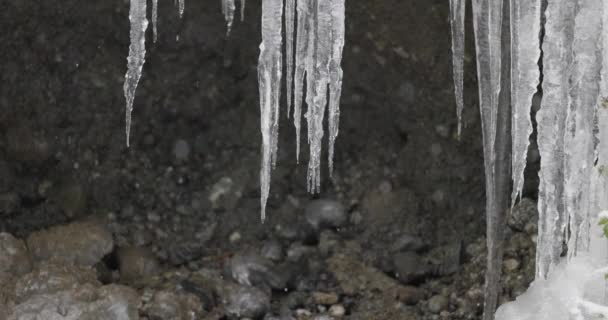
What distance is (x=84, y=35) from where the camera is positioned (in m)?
3.82

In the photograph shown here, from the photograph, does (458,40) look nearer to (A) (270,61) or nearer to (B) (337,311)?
(A) (270,61)

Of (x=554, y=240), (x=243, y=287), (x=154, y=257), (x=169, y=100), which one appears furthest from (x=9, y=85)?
(x=554, y=240)

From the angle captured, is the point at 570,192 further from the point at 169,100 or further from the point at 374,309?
the point at 169,100

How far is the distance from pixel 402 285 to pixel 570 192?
136 centimetres

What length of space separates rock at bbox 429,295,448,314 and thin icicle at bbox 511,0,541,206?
112 centimetres

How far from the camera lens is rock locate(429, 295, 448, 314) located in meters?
3.27

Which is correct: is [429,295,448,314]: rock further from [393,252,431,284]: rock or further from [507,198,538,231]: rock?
[507,198,538,231]: rock

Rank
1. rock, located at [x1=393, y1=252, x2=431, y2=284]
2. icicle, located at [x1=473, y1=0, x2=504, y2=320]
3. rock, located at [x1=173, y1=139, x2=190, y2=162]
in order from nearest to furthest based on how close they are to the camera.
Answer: icicle, located at [x1=473, y1=0, x2=504, y2=320] → rock, located at [x1=393, y1=252, x2=431, y2=284] → rock, located at [x1=173, y1=139, x2=190, y2=162]

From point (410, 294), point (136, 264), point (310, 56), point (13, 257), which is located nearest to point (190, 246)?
point (136, 264)

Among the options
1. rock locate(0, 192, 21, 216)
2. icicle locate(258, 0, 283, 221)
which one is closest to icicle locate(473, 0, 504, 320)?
icicle locate(258, 0, 283, 221)

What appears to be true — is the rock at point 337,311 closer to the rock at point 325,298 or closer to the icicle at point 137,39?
the rock at point 325,298

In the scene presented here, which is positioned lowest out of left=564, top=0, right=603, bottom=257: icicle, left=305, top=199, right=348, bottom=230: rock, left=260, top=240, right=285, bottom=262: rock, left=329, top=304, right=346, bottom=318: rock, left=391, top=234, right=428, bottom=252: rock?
left=329, top=304, right=346, bottom=318: rock

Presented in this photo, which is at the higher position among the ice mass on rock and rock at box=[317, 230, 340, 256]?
the ice mass on rock

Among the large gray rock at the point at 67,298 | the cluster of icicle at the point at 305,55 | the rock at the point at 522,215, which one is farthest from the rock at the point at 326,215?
the cluster of icicle at the point at 305,55
